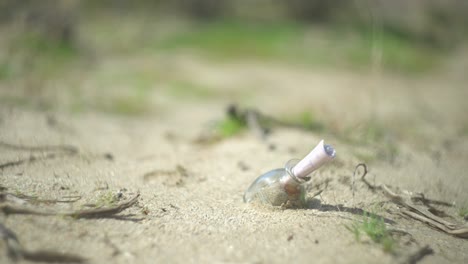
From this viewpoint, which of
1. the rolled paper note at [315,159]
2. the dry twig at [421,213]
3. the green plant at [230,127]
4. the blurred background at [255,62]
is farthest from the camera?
the blurred background at [255,62]

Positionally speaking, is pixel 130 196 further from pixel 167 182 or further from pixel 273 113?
pixel 273 113

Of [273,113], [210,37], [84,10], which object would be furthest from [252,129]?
[84,10]

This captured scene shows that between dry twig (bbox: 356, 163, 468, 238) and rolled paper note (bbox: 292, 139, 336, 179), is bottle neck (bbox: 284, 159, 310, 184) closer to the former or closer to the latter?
rolled paper note (bbox: 292, 139, 336, 179)

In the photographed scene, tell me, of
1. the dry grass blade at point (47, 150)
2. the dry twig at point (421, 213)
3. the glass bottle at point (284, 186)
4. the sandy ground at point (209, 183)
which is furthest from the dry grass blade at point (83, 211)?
the dry twig at point (421, 213)

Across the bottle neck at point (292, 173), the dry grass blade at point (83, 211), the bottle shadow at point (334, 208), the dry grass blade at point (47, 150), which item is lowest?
the dry grass blade at point (47, 150)

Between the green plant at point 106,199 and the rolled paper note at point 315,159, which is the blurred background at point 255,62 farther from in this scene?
the green plant at point 106,199

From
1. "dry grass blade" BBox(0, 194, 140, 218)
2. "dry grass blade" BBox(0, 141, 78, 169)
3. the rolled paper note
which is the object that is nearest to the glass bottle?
the rolled paper note
